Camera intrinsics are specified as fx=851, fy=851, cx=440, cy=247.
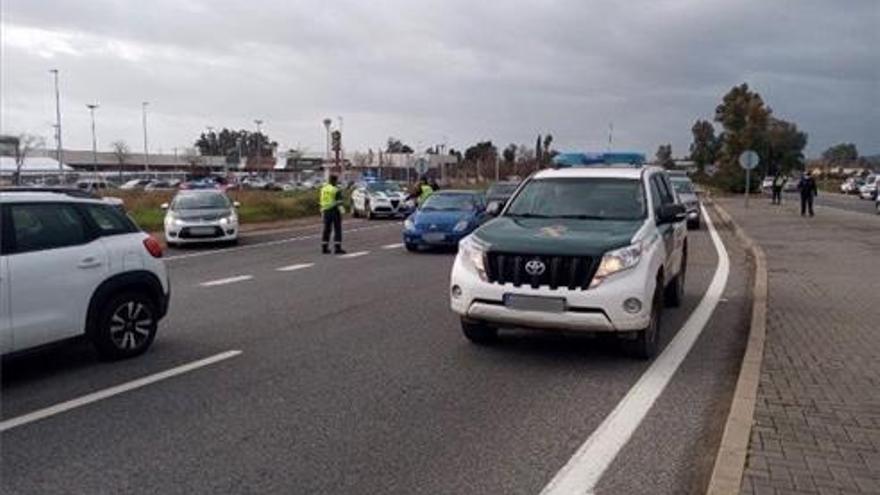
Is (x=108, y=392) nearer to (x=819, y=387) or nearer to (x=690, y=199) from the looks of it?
(x=819, y=387)

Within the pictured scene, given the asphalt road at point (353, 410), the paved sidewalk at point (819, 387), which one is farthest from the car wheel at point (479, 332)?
the paved sidewalk at point (819, 387)

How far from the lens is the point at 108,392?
6523mm

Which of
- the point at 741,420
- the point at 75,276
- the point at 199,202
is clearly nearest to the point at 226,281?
the point at 75,276

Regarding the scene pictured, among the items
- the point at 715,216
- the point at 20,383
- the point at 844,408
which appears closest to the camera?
the point at 844,408

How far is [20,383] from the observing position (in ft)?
22.5

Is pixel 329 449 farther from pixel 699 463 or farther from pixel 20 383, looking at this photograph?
pixel 20 383

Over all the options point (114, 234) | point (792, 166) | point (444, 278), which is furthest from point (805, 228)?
point (792, 166)

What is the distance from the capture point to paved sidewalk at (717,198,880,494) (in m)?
4.65

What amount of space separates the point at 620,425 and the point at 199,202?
18.4m

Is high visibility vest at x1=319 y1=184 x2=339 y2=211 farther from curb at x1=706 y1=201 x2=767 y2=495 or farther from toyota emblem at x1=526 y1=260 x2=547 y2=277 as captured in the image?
toyota emblem at x1=526 y1=260 x2=547 y2=277

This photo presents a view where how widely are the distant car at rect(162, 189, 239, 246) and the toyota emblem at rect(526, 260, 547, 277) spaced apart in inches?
598

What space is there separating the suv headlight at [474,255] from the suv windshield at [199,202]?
1554 centimetres

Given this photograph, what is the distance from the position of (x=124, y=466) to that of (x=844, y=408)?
15.7 feet

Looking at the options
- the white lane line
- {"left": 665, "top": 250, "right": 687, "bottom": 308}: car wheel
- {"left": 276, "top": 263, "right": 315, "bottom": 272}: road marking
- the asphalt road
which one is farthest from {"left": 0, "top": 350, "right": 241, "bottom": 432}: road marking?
{"left": 276, "top": 263, "right": 315, "bottom": 272}: road marking
